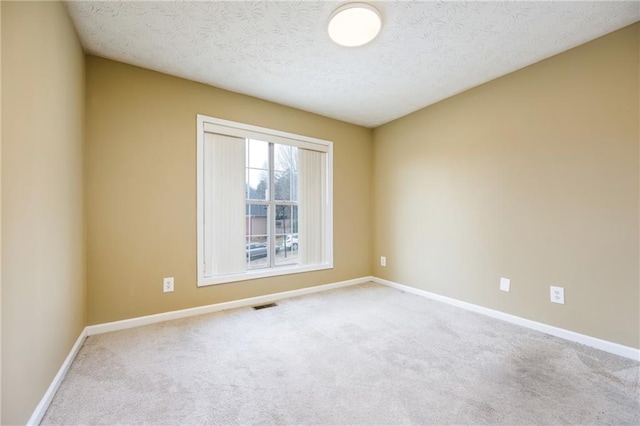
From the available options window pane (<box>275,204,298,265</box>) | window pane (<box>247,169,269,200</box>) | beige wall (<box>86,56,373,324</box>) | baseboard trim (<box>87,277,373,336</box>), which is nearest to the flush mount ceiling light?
beige wall (<box>86,56,373,324</box>)

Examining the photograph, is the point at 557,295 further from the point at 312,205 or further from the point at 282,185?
the point at 282,185

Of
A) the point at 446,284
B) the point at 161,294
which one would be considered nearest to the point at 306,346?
the point at 161,294

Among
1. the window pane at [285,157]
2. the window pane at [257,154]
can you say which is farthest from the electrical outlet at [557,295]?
the window pane at [257,154]

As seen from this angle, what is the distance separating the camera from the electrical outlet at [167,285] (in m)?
2.57

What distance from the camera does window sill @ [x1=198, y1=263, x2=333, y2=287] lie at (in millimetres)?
2814

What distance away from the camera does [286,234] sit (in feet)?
11.5

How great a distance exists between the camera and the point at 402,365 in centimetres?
183

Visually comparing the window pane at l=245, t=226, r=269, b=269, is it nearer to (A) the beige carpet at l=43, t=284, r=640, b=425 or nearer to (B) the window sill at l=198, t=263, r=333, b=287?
(B) the window sill at l=198, t=263, r=333, b=287

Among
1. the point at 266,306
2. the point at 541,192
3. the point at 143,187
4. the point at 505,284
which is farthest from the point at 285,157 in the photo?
the point at 505,284

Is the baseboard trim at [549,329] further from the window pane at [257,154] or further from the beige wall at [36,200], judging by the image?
the beige wall at [36,200]

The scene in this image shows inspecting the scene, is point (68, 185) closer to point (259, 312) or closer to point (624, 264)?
point (259, 312)

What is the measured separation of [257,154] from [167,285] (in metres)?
1.72

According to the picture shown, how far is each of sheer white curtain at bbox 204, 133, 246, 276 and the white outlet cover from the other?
271cm

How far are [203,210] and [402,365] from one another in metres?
2.30
